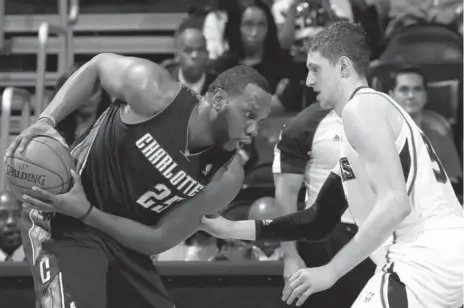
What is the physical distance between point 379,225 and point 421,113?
3.25m

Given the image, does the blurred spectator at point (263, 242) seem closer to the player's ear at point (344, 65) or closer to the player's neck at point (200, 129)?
the player's neck at point (200, 129)

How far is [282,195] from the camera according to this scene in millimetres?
4777

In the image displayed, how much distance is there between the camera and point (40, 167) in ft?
11.0

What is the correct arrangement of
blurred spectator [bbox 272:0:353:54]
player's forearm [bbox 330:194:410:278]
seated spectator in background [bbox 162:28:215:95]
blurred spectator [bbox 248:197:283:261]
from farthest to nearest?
blurred spectator [bbox 272:0:353:54], seated spectator in background [bbox 162:28:215:95], blurred spectator [bbox 248:197:283:261], player's forearm [bbox 330:194:410:278]

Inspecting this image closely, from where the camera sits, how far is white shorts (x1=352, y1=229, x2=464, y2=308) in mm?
3043

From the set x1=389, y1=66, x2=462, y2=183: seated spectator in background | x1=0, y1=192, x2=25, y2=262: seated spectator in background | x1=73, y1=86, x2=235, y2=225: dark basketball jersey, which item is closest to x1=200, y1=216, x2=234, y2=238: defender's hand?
x1=73, y1=86, x2=235, y2=225: dark basketball jersey

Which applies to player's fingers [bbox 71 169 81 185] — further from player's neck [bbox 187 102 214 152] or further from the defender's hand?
the defender's hand

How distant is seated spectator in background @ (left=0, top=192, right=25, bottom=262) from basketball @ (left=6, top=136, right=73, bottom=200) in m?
2.35

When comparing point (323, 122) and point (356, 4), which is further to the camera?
point (356, 4)

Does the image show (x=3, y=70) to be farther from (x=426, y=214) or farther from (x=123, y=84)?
(x=426, y=214)

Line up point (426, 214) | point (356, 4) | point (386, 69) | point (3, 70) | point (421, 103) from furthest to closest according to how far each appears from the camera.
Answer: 1. point (3, 70)
2. point (356, 4)
3. point (386, 69)
4. point (421, 103)
5. point (426, 214)

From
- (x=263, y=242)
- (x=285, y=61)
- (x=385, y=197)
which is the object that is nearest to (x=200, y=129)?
(x=385, y=197)

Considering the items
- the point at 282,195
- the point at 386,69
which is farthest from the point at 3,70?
the point at 282,195

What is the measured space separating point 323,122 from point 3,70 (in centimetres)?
421
